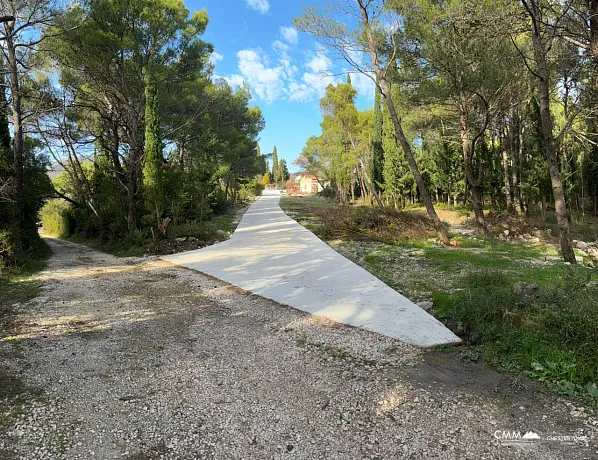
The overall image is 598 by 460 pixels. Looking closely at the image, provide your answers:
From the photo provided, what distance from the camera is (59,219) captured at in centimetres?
2045

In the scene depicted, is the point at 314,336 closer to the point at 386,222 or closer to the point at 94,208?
the point at 386,222

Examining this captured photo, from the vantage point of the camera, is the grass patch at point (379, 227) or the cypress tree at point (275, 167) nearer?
the grass patch at point (379, 227)

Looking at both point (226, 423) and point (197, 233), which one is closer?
point (226, 423)

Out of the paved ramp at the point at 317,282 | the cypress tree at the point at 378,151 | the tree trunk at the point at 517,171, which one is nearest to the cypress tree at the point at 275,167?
the cypress tree at the point at 378,151

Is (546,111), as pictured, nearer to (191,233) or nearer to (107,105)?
(191,233)

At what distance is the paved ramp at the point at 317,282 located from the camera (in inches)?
180

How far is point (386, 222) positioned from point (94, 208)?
11188mm

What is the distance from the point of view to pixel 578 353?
10.5 ft

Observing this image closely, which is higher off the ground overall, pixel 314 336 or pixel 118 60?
pixel 118 60

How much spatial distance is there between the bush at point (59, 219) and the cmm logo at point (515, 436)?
19813 millimetres

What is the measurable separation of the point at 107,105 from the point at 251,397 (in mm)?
13595

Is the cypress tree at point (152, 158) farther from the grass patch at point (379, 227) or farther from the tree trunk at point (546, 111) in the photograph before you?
the tree trunk at point (546, 111)

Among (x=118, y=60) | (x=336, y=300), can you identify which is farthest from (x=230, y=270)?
(x=118, y=60)

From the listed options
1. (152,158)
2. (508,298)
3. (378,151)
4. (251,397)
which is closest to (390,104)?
(152,158)
